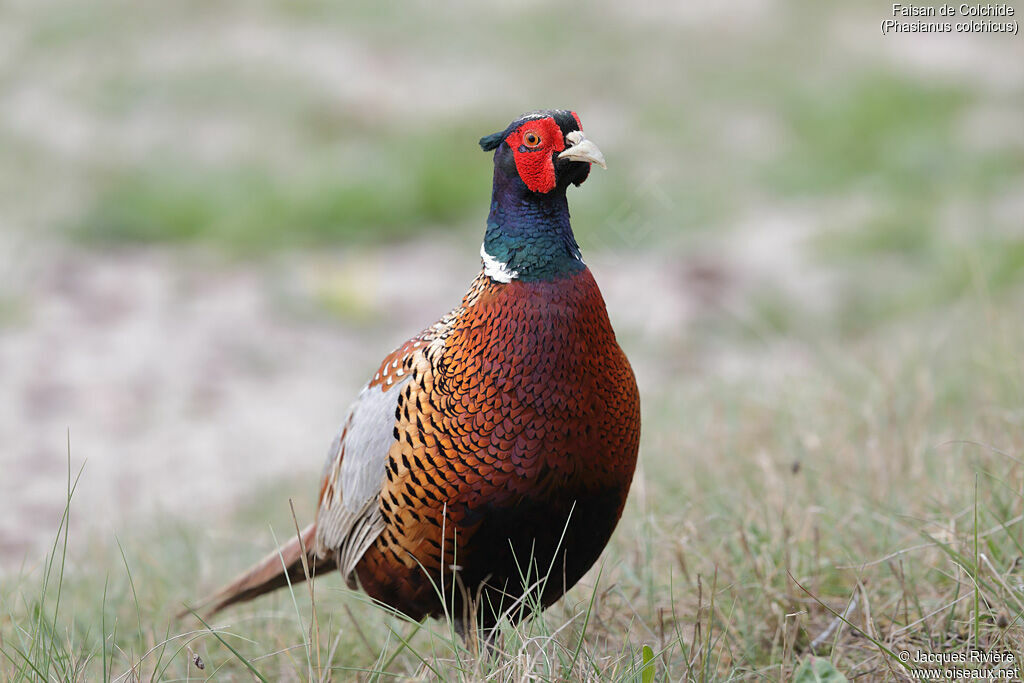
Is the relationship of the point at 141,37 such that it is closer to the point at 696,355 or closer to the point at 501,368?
the point at 696,355

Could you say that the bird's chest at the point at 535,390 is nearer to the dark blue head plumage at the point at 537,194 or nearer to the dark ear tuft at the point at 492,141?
the dark blue head plumage at the point at 537,194

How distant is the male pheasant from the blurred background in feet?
4.72

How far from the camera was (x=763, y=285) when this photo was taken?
23.6 feet

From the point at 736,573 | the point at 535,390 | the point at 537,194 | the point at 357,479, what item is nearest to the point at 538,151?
the point at 537,194

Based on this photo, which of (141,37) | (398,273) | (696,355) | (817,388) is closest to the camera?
(817,388)

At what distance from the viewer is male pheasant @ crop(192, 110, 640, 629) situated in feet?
7.93

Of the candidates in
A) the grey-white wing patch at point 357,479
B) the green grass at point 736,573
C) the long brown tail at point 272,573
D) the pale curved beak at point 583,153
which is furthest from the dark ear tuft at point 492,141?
the long brown tail at point 272,573

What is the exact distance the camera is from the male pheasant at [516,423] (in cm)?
242

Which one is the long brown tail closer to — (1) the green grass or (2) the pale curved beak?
(1) the green grass

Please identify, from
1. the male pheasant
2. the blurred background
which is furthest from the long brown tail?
the blurred background

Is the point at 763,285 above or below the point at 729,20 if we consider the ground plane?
below

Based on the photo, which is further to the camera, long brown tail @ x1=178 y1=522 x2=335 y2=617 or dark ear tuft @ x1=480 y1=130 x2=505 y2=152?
long brown tail @ x1=178 y1=522 x2=335 y2=617

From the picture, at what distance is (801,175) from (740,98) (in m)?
1.74

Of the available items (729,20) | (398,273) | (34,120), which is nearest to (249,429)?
(398,273)
